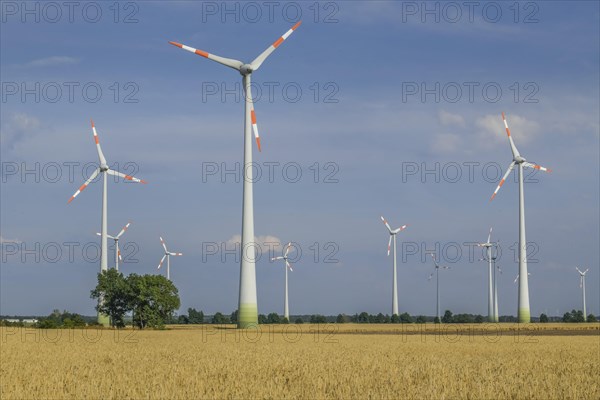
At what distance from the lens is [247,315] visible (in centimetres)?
9044

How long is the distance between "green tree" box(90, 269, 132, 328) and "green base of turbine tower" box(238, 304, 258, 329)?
29775 millimetres

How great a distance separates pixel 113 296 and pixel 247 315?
1355 inches

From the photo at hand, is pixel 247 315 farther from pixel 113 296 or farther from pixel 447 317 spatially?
pixel 447 317

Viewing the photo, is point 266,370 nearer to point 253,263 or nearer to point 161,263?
point 253,263

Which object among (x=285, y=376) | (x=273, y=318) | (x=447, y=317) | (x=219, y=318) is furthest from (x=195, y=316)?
(x=285, y=376)

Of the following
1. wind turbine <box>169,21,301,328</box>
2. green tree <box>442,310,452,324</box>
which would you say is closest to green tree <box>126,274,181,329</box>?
wind turbine <box>169,21,301,328</box>

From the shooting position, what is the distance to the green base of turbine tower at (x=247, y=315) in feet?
295

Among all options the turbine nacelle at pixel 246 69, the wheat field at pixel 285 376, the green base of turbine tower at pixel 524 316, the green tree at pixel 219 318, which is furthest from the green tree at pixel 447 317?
the wheat field at pixel 285 376

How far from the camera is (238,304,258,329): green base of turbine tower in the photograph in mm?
90062

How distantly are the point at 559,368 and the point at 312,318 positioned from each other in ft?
→ 487

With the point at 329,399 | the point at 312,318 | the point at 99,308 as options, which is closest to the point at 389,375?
the point at 329,399

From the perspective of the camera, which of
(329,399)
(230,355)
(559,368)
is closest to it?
(329,399)

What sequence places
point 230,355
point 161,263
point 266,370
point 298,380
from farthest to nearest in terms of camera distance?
point 161,263
point 230,355
point 266,370
point 298,380

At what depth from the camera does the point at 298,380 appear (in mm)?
30266
